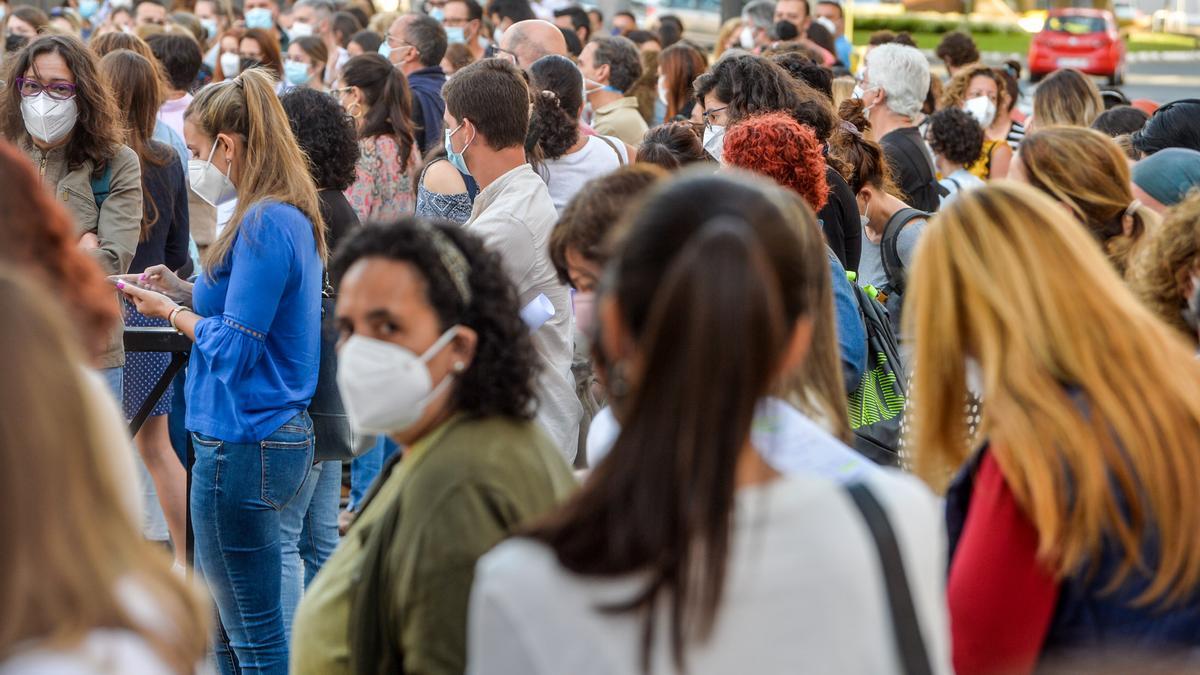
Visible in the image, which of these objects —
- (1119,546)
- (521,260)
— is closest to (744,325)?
(1119,546)

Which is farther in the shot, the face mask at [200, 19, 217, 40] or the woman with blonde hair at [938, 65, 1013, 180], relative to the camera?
the face mask at [200, 19, 217, 40]

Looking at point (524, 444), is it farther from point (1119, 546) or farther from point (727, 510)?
point (1119, 546)

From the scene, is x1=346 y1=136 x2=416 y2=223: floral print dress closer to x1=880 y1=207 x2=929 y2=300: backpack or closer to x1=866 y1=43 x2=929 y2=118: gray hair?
x1=866 y1=43 x2=929 y2=118: gray hair

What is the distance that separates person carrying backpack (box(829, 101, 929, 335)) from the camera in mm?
4910

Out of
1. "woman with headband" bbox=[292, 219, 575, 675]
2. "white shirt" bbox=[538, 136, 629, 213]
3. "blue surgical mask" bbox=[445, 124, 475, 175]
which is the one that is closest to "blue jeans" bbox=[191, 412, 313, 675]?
"blue surgical mask" bbox=[445, 124, 475, 175]

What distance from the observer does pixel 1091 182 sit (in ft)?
13.0

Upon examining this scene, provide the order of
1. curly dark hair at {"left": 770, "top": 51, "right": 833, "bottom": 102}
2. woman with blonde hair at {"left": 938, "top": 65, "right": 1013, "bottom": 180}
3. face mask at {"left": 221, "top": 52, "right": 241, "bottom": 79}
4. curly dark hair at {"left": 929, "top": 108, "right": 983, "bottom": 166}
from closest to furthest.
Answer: curly dark hair at {"left": 770, "top": 51, "right": 833, "bottom": 102} → curly dark hair at {"left": 929, "top": 108, "right": 983, "bottom": 166} → woman with blonde hair at {"left": 938, "top": 65, "right": 1013, "bottom": 180} → face mask at {"left": 221, "top": 52, "right": 241, "bottom": 79}

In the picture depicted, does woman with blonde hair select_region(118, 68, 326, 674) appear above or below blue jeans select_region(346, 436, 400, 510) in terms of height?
above

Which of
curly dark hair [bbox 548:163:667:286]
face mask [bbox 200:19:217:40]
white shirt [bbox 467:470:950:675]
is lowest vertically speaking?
face mask [bbox 200:19:217:40]

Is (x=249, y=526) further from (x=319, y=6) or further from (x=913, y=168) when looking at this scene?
(x=319, y=6)

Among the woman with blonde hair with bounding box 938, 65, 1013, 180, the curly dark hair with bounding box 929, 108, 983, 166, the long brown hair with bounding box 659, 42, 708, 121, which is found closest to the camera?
the curly dark hair with bounding box 929, 108, 983, 166

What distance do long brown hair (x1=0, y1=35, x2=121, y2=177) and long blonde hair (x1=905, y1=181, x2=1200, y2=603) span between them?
4030mm

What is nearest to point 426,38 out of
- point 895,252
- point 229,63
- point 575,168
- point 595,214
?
point 229,63

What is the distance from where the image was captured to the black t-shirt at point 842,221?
4918mm
